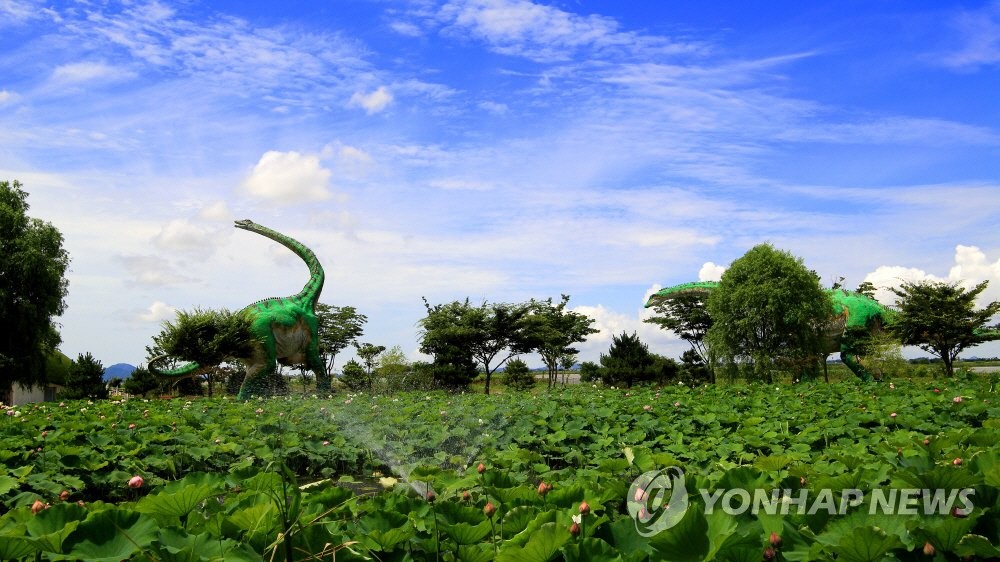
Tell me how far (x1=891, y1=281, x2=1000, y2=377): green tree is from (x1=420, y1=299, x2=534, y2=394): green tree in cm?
1419

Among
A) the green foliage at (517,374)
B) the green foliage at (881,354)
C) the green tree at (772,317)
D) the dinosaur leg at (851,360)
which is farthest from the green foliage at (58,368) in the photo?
the green foliage at (881,354)

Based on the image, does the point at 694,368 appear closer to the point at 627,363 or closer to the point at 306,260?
the point at 627,363

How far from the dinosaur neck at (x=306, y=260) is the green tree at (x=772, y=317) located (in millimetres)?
12224

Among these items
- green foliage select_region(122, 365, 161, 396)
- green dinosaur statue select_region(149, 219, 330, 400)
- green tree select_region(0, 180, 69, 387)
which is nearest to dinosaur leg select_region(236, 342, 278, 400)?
green dinosaur statue select_region(149, 219, 330, 400)

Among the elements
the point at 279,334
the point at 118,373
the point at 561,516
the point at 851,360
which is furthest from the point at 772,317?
the point at 118,373

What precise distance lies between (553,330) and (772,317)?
445 inches

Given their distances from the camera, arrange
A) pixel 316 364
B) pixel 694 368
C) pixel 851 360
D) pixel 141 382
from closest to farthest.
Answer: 1. pixel 316 364
2. pixel 851 360
3. pixel 141 382
4. pixel 694 368

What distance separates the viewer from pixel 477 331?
94.3 feet

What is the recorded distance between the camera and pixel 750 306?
2088 cm

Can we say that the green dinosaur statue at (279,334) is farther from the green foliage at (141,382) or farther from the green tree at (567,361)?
the green tree at (567,361)

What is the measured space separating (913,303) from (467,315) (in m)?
16.1

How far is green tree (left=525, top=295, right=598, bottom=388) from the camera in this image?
29766 mm

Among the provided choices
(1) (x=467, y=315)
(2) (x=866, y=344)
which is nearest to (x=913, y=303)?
(2) (x=866, y=344)

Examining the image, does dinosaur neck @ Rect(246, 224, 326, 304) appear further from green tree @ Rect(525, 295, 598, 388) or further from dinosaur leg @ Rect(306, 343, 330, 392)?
green tree @ Rect(525, 295, 598, 388)
